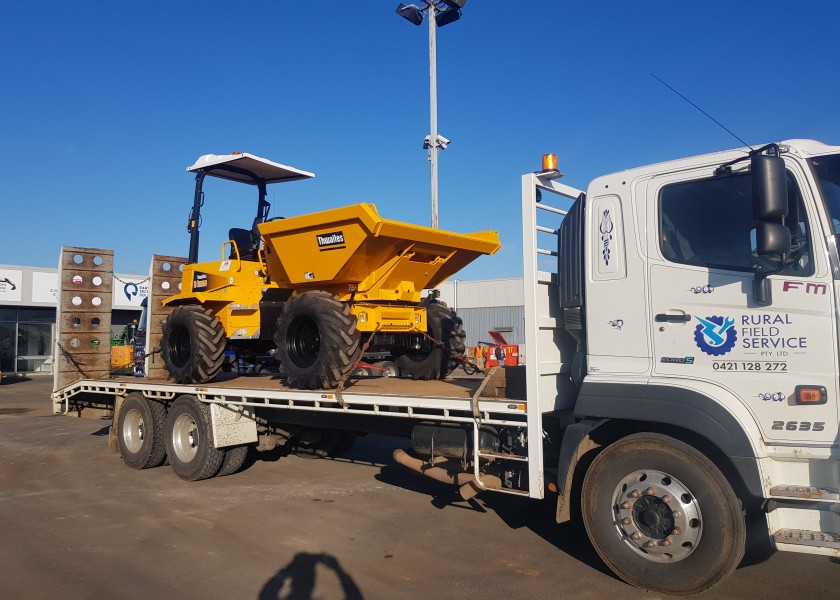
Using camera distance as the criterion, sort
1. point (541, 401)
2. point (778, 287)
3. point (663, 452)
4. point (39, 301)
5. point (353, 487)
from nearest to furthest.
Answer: point (778, 287)
point (663, 452)
point (541, 401)
point (353, 487)
point (39, 301)

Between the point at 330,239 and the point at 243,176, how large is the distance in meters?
3.65

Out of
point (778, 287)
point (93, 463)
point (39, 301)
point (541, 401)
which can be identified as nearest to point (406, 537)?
point (541, 401)

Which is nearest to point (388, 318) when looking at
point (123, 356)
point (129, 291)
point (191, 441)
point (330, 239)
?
point (330, 239)

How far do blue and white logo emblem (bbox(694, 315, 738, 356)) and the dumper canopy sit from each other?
6319mm

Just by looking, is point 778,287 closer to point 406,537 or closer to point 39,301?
point 406,537

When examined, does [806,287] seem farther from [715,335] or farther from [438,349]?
[438,349]

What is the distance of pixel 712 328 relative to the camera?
430 centimetres

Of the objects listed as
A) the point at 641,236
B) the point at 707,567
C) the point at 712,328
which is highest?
the point at 641,236

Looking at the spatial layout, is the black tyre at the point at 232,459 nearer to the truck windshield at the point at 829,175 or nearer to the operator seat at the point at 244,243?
the operator seat at the point at 244,243

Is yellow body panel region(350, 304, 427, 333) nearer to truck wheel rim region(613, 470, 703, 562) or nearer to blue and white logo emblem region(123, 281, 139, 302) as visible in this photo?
truck wheel rim region(613, 470, 703, 562)

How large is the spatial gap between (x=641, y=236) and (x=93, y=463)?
8663 millimetres

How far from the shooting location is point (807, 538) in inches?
154

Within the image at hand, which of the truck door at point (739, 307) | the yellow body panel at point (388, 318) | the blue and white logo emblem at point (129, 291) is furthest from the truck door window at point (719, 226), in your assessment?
the blue and white logo emblem at point (129, 291)

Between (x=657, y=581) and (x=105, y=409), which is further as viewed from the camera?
(x=105, y=409)
